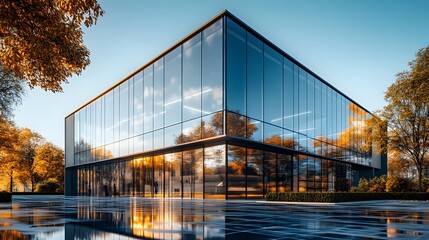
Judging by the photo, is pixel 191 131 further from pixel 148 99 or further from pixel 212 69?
pixel 148 99

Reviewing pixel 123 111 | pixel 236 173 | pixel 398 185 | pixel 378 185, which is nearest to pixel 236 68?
pixel 236 173

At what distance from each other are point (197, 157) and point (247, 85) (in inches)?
312

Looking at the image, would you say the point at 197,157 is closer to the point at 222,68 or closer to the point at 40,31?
the point at 222,68

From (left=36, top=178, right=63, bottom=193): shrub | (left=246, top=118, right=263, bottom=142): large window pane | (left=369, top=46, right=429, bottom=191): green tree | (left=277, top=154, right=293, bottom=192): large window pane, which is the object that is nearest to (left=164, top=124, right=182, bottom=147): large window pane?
(left=246, top=118, right=263, bottom=142): large window pane

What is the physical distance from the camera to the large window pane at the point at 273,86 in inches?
1197

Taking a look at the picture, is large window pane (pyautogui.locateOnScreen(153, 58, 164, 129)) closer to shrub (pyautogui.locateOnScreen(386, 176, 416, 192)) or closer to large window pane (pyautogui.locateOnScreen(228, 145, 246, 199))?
large window pane (pyautogui.locateOnScreen(228, 145, 246, 199))

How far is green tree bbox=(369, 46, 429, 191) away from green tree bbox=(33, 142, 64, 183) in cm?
6017

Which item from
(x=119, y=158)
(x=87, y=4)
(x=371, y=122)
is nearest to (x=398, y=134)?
(x=371, y=122)

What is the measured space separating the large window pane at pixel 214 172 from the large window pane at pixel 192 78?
3.49m

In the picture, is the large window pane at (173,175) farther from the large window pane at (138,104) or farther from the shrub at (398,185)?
the shrub at (398,185)

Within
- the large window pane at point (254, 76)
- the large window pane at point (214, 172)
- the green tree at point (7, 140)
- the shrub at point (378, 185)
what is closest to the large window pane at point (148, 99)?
the large window pane at point (214, 172)

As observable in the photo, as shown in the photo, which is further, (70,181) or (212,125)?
(70,181)

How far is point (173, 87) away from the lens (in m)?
32.1

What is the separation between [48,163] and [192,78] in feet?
170
